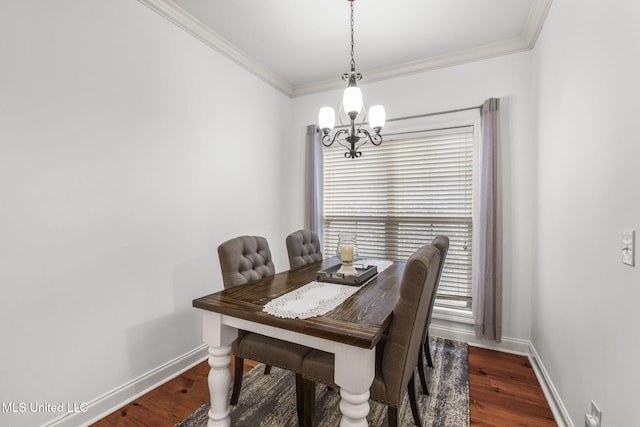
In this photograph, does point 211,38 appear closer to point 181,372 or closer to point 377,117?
point 377,117

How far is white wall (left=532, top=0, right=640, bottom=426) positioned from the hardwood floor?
221mm

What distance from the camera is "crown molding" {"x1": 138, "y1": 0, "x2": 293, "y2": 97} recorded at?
2148 mm

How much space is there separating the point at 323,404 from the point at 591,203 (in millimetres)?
1867

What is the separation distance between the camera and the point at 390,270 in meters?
2.34

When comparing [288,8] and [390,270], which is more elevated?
A: [288,8]

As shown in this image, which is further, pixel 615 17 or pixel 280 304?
pixel 280 304

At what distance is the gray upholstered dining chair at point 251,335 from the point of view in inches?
60.3

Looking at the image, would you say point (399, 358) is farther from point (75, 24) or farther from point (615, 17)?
point (75, 24)

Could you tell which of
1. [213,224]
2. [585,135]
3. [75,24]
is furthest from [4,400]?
[585,135]

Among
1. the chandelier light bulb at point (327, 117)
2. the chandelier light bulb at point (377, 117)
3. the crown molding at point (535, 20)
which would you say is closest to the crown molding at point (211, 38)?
the chandelier light bulb at point (327, 117)

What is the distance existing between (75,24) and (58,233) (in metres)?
1.20

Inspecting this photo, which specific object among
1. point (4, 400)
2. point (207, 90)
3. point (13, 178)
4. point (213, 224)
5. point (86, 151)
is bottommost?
point (4, 400)

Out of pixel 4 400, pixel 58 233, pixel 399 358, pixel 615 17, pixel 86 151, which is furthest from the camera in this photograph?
pixel 86 151

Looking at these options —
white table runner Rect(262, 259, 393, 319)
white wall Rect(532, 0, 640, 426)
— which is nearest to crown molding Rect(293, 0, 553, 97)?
white wall Rect(532, 0, 640, 426)
